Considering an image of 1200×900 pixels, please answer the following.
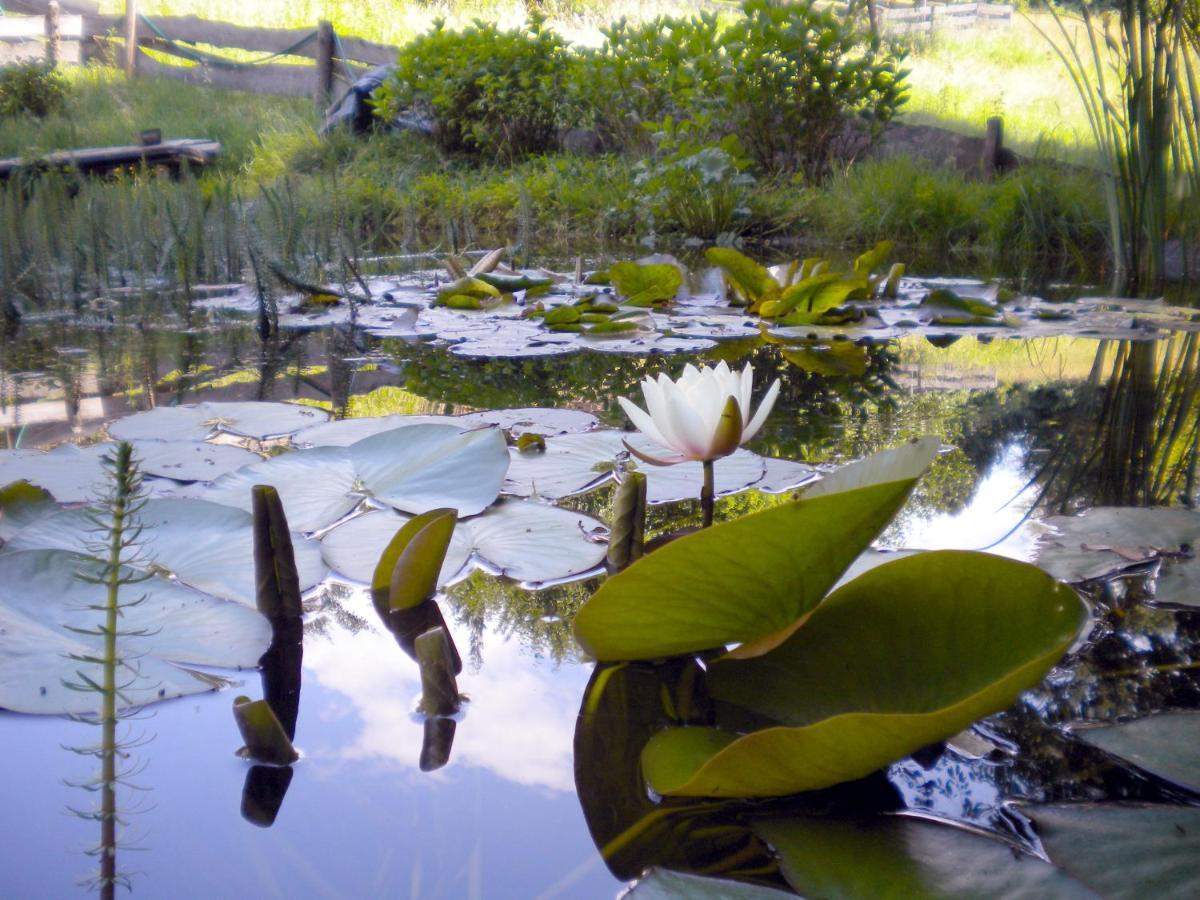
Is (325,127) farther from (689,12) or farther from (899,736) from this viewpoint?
(899,736)

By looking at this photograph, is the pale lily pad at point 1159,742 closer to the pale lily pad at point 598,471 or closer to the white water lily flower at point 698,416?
the white water lily flower at point 698,416

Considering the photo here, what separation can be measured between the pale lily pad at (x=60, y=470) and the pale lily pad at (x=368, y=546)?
0.89 ft

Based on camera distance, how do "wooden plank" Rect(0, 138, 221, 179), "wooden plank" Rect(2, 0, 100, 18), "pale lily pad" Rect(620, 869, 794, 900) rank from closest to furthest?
"pale lily pad" Rect(620, 869, 794, 900), "wooden plank" Rect(0, 138, 221, 179), "wooden plank" Rect(2, 0, 100, 18)

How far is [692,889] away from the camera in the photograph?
439 millimetres

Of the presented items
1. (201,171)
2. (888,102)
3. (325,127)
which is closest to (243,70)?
(325,127)

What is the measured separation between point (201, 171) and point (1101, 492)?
21.1 ft

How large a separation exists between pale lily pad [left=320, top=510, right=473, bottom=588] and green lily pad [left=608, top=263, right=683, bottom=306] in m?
1.59

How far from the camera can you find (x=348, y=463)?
3.53ft

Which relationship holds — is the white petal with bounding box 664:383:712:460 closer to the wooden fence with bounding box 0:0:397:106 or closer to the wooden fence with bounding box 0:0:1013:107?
the wooden fence with bounding box 0:0:1013:107

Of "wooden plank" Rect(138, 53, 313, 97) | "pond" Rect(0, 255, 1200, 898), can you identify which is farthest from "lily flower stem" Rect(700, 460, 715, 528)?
"wooden plank" Rect(138, 53, 313, 97)

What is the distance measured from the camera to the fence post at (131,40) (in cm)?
967

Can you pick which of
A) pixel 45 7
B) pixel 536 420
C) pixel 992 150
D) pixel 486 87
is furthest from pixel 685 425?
pixel 45 7

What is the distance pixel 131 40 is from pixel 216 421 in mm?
10435

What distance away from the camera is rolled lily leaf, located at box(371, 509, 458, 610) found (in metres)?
0.74
